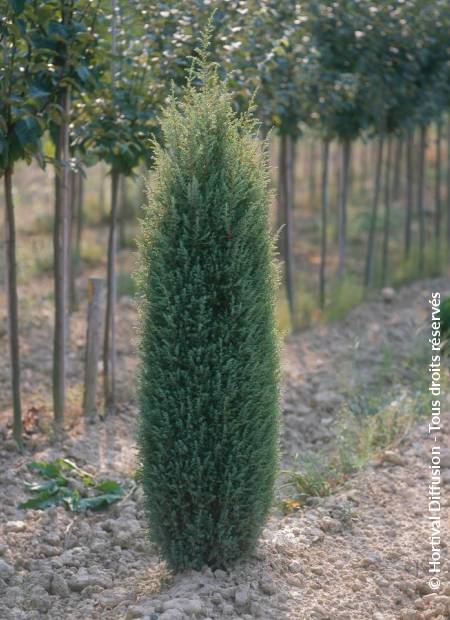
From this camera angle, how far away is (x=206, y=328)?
3791 millimetres

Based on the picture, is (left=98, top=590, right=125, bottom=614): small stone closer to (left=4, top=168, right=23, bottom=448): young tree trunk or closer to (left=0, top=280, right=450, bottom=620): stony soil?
(left=0, top=280, right=450, bottom=620): stony soil

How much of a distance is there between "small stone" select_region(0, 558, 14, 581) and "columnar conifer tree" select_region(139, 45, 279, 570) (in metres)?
0.80

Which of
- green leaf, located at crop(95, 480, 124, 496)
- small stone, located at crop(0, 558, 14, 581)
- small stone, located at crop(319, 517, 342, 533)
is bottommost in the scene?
small stone, located at crop(0, 558, 14, 581)

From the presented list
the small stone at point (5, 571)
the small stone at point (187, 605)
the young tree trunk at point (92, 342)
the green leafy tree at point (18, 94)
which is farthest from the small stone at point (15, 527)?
Answer: the green leafy tree at point (18, 94)

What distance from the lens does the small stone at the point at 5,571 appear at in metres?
4.28

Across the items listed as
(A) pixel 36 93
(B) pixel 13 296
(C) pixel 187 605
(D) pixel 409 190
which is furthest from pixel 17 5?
(D) pixel 409 190

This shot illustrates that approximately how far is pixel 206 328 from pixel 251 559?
3.52ft

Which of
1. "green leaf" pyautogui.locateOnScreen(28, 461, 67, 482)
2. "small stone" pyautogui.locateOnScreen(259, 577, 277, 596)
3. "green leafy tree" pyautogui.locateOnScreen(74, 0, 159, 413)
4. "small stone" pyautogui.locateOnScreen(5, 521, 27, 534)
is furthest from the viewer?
"green leafy tree" pyautogui.locateOnScreen(74, 0, 159, 413)

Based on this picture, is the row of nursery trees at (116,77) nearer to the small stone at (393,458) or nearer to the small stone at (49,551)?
the small stone at (49,551)

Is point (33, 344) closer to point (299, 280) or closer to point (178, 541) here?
point (299, 280)

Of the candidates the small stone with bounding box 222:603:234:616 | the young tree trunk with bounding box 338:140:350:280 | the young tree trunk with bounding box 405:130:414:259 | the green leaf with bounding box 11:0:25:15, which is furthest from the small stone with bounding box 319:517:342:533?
the young tree trunk with bounding box 405:130:414:259

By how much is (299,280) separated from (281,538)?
22.0ft

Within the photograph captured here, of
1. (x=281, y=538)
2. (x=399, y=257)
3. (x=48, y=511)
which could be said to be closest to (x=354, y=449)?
(x=281, y=538)

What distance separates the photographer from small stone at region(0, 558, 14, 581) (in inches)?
169
